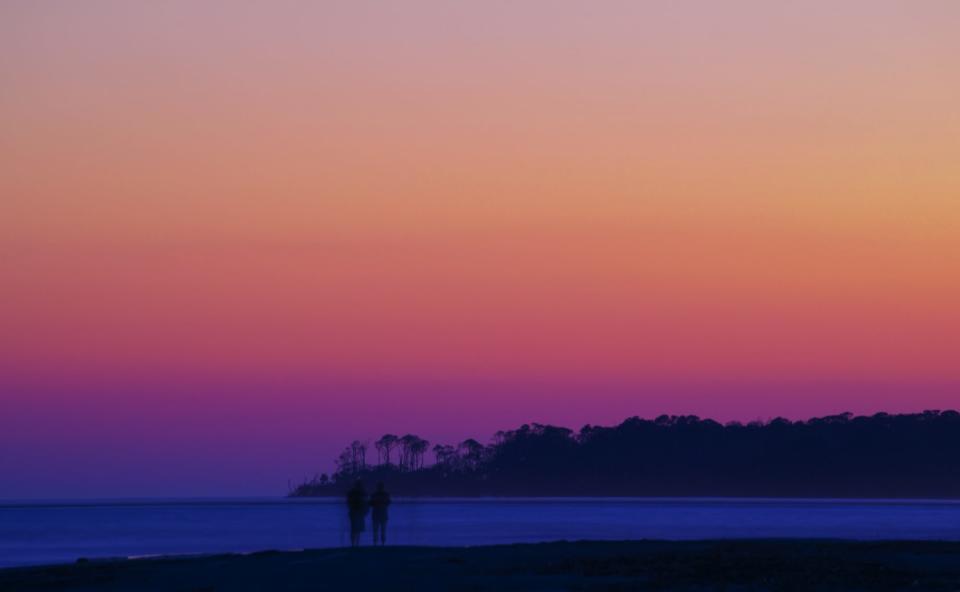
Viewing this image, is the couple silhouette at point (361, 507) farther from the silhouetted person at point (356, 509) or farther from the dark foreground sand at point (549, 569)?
the dark foreground sand at point (549, 569)

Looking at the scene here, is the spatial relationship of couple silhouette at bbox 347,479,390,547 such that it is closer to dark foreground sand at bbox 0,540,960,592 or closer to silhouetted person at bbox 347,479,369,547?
silhouetted person at bbox 347,479,369,547

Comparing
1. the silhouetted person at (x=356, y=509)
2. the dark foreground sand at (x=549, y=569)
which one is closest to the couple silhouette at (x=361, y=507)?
the silhouetted person at (x=356, y=509)

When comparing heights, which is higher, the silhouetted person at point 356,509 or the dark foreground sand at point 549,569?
the silhouetted person at point 356,509

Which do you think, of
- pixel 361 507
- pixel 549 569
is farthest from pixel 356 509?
pixel 549 569

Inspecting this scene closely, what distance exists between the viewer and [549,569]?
99.6 ft

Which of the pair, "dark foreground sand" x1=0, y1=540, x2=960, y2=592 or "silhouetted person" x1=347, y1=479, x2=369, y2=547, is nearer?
"dark foreground sand" x1=0, y1=540, x2=960, y2=592

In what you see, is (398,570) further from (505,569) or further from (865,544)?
(865,544)

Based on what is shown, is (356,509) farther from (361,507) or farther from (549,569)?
(549,569)

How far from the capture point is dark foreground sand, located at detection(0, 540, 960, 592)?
2711 cm

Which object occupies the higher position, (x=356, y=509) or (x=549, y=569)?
(x=356, y=509)

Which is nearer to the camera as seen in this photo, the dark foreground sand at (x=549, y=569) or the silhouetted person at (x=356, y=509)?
the dark foreground sand at (x=549, y=569)

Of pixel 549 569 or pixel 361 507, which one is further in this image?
pixel 361 507

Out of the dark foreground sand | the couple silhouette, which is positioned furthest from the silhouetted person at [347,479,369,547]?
the dark foreground sand

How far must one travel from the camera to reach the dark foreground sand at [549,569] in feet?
88.9
